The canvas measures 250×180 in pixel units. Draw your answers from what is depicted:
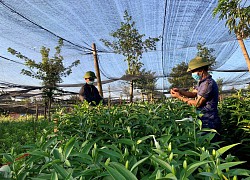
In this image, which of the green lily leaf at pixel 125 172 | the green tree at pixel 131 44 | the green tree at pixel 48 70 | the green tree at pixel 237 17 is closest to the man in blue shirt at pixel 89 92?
the green lily leaf at pixel 125 172

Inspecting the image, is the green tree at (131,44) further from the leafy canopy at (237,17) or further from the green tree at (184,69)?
the leafy canopy at (237,17)

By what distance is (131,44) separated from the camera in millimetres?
9062

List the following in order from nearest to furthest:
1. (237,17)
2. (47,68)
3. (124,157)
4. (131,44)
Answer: (124,157) < (237,17) < (47,68) < (131,44)

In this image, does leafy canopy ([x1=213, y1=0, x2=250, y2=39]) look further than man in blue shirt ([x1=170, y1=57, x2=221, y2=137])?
Yes

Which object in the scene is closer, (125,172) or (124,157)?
(125,172)

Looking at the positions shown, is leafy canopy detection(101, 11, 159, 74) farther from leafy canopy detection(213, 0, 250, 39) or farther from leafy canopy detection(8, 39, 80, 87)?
leafy canopy detection(213, 0, 250, 39)

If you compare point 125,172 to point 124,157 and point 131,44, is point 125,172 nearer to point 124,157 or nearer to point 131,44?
point 124,157

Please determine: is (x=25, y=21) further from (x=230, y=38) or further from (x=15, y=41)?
(x=230, y=38)

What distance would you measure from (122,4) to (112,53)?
2.55 metres

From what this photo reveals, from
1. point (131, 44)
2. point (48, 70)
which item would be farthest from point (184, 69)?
point (48, 70)

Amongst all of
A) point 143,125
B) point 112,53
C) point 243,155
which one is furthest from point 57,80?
point 143,125

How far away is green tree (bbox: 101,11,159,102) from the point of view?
8.46 m

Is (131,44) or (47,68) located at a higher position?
(131,44)

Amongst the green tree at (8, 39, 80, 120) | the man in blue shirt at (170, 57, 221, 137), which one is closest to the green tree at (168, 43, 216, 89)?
the green tree at (8, 39, 80, 120)
